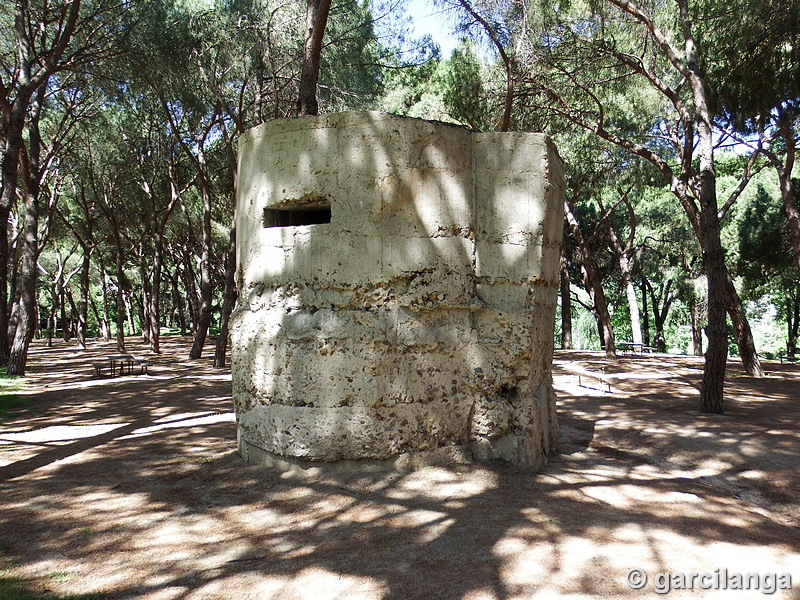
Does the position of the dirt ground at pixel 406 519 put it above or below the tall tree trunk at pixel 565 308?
below

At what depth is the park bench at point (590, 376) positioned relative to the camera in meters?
10.5

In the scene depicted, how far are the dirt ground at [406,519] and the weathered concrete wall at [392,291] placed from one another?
0.44m

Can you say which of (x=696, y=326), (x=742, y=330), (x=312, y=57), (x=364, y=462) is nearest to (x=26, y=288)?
(x=312, y=57)

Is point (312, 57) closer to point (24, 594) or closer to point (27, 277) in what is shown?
point (24, 594)

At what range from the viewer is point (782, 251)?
1597 centimetres

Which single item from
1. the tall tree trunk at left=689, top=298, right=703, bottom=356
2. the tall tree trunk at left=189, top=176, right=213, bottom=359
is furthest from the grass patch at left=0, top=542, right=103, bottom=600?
the tall tree trunk at left=689, top=298, right=703, bottom=356

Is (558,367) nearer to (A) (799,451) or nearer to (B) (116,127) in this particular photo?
(A) (799,451)

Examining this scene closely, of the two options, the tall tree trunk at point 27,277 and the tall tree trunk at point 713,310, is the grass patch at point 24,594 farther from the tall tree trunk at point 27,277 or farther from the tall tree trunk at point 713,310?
the tall tree trunk at point 27,277

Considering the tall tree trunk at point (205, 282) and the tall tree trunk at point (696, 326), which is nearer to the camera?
the tall tree trunk at point (205, 282)

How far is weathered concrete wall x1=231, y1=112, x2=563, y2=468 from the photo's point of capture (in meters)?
5.09

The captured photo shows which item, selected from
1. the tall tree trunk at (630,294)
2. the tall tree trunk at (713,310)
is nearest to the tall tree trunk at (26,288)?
the tall tree trunk at (713,310)

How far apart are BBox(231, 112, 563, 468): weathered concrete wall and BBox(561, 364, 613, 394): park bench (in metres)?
5.33

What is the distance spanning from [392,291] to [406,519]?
1.90 metres

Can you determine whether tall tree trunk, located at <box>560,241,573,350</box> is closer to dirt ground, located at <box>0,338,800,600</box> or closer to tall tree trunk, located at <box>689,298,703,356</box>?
tall tree trunk, located at <box>689,298,703,356</box>
